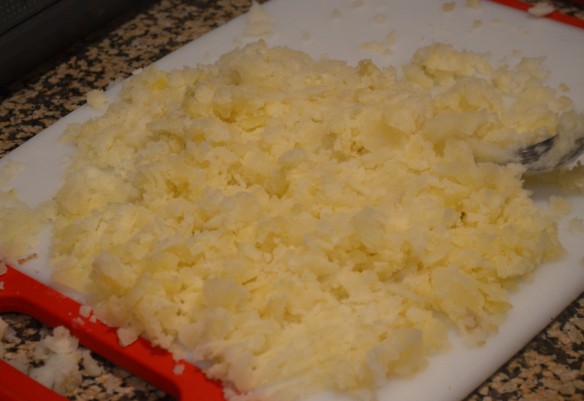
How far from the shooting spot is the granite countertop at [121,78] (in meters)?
1.11

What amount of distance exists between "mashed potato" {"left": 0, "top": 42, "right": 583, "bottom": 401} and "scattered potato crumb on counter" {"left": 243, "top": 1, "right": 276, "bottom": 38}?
0.24 meters

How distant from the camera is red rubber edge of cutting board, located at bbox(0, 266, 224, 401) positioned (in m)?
1.08

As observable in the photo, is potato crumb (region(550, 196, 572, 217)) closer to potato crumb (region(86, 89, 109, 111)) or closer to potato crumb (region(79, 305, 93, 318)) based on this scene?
potato crumb (region(79, 305, 93, 318))

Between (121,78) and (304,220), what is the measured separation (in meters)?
Result: 0.72

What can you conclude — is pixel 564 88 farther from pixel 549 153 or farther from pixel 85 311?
pixel 85 311

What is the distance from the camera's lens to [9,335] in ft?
3.97

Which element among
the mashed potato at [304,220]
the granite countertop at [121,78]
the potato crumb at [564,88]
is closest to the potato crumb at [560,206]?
the mashed potato at [304,220]

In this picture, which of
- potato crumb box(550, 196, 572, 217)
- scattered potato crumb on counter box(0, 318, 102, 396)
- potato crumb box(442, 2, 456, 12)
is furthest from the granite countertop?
potato crumb box(442, 2, 456, 12)

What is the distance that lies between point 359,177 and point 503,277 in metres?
0.25

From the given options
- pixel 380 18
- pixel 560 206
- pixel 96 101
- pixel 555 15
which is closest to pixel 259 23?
pixel 380 18

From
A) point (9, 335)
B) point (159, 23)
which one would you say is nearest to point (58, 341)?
point (9, 335)

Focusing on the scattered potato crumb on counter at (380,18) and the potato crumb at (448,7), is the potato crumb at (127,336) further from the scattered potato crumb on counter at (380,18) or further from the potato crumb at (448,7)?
the potato crumb at (448,7)

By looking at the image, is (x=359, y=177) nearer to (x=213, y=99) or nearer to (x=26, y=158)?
(x=213, y=99)

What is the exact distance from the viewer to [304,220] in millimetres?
1175
